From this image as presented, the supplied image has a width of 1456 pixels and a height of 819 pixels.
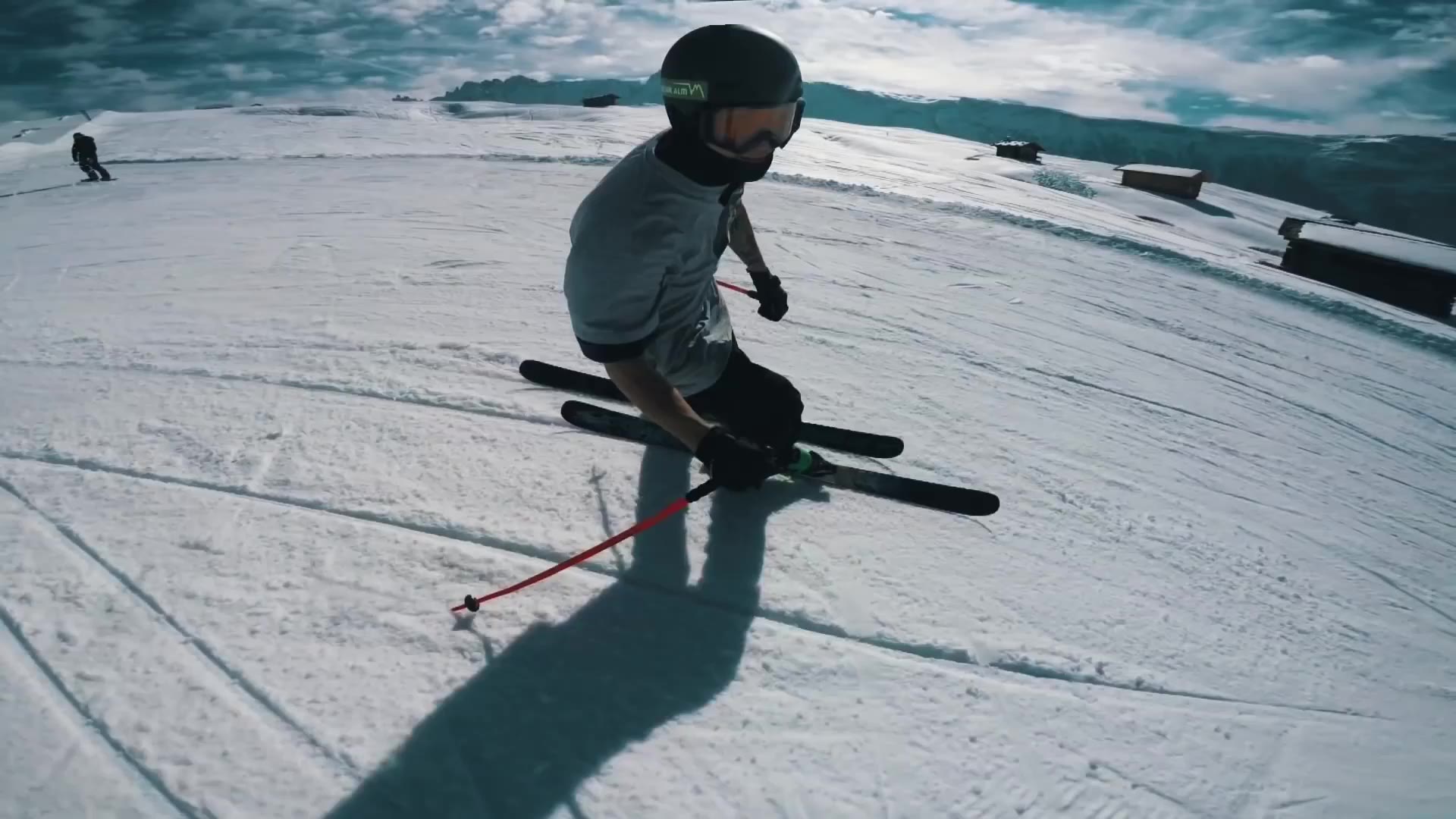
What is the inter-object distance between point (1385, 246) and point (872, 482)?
12.7 m

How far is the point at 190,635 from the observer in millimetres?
2051

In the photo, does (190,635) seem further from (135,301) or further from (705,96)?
(135,301)

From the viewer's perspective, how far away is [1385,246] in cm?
1062

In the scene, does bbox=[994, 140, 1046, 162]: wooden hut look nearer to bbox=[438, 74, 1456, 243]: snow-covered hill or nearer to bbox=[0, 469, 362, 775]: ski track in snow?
bbox=[0, 469, 362, 775]: ski track in snow

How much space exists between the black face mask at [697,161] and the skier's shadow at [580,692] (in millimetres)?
1301

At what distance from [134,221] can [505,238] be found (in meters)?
4.49

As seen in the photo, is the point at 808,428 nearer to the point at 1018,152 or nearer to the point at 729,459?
the point at 729,459

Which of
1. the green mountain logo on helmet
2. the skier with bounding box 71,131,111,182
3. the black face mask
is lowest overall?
the black face mask

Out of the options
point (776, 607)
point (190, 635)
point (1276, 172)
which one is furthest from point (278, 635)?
point (1276, 172)

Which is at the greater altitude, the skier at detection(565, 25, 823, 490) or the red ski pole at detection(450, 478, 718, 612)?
the skier at detection(565, 25, 823, 490)

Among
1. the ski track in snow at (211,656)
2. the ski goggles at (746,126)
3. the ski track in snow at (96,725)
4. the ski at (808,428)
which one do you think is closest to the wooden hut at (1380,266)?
the ski at (808,428)

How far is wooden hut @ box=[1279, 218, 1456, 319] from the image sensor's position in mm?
9438

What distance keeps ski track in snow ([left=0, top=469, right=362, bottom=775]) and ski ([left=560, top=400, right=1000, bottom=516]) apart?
1.57 m

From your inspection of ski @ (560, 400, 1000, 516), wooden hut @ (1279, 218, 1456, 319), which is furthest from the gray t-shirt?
wooden hut @ (1279, 218, 1456, 319)
